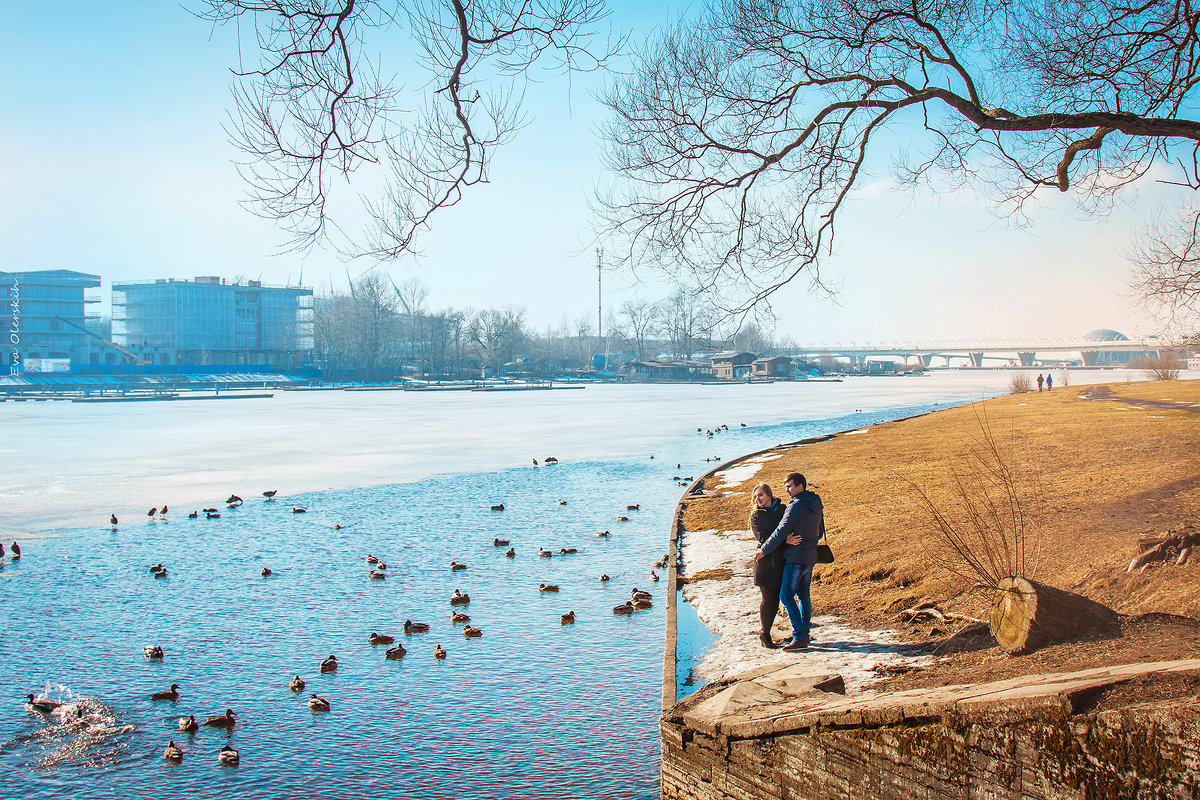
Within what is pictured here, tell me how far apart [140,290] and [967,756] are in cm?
17943

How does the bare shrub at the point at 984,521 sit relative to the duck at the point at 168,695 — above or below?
above

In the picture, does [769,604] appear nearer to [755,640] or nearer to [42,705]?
[755,640]

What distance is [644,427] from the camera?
165 feet

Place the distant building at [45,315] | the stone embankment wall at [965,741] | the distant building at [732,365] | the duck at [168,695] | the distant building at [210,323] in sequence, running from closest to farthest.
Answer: the stone embankment wall at [965,741], the duck at [168,695], the distant building at [45,315], the distant building at [210,323], the distant building at [732,365]

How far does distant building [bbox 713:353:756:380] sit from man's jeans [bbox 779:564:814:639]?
15633 centimetres

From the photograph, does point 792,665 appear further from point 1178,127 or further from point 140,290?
point 140,290

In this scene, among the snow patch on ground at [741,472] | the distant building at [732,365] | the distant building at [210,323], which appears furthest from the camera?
the distant building at [732,365]

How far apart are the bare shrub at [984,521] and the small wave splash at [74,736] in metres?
8.35

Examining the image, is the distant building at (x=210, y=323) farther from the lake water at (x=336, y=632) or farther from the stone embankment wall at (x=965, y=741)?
the stone embankment wall at (x=965, y=741)

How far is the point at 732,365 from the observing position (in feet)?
546

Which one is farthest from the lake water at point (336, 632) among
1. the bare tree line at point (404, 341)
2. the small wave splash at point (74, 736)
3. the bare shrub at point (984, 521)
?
the bare tree line at point (404, 341)

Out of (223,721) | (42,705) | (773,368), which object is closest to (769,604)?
(223,721)

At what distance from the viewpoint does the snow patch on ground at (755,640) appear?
898 centimetres

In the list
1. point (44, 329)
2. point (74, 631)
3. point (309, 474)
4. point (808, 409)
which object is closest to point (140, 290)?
point (44, 329)
